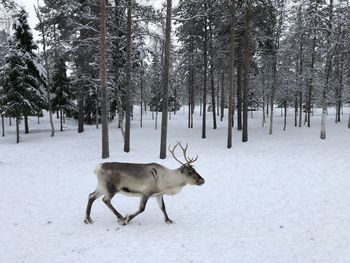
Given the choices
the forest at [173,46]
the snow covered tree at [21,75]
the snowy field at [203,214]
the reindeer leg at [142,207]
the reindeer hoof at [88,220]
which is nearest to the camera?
the snowy field at [203,214]

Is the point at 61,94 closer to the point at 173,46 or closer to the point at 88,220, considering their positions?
the point at 173,46

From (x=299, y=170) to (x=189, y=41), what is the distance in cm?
1721

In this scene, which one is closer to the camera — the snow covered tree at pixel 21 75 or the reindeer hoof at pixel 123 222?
the reindeer hoof at pixel 123 222

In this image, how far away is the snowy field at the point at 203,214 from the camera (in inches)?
291

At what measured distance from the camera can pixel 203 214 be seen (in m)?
10.0

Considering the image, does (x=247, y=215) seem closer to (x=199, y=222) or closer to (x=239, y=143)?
(x=199, y=222)

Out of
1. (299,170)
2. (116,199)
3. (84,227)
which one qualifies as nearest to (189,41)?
(299,170)

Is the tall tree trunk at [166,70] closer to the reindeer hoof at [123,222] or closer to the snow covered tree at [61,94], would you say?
the reindeer hoof at [123,222]

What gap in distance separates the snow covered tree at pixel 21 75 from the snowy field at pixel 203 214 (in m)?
9.57

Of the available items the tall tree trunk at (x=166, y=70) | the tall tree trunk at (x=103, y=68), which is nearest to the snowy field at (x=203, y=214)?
the tall tree trunk at (x=103, y=68)

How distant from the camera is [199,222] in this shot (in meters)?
9.32

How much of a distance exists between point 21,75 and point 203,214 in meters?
23.2

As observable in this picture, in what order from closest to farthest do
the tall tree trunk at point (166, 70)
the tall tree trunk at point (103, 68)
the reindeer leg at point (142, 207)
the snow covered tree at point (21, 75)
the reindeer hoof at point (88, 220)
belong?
the reindeer leg at point (142, 207) → the reindeer hoof at point (88, 220) → the tall tree trunk at point (103, 68) → the tall tree trunk at point (166, 70) → the snow covered tree at point (21, 75)

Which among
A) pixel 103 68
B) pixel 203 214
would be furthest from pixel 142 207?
pixel 103 68
